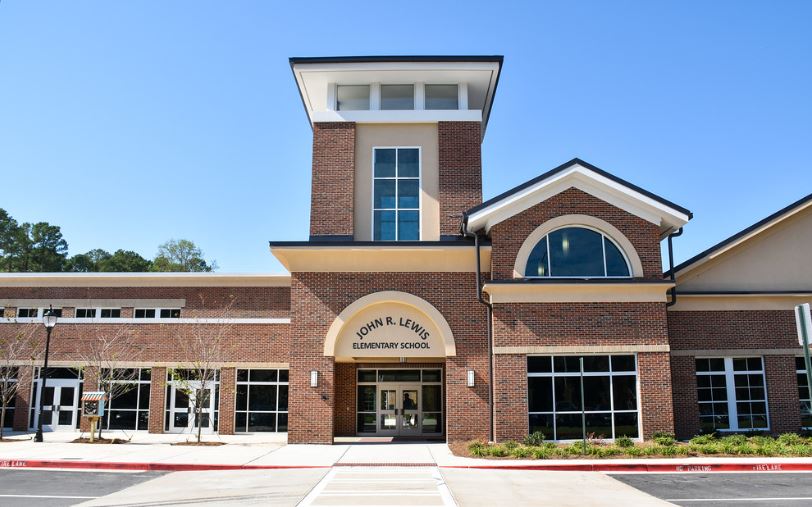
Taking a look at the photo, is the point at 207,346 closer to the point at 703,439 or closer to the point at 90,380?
the point at 90,380

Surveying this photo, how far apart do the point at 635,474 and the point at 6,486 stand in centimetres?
1401

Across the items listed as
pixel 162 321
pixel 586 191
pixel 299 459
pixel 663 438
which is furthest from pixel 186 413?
pixel 663 438

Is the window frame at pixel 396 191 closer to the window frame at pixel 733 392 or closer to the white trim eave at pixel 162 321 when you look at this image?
the white trim eave at pixel 162 321

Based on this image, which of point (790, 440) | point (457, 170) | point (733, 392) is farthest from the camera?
point (457, 170)

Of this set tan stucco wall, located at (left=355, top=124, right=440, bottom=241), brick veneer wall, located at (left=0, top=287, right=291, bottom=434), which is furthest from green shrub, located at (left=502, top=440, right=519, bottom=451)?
brick veneer wall, located at (left=0, top=287, right=291, bottom=434)

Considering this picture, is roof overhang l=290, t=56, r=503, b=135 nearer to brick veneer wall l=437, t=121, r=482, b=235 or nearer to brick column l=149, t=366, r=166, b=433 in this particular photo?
brick veneer wall l=437, t=121, r=482, b=235

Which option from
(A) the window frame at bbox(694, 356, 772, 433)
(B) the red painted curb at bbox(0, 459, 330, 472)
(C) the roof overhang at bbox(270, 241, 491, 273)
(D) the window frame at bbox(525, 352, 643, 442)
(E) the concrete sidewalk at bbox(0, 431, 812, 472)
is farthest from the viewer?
(A) the window frame at bbox(694, 356, 772, 433)

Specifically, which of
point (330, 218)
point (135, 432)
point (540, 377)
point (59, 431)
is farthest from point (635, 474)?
point (59, 431)

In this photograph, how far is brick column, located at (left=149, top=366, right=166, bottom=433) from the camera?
26.0 metres

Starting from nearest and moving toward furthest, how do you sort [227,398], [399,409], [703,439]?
[703,439], [399,409], [227,398]

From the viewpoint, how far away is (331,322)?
21.6 meters

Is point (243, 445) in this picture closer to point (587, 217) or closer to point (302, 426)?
point (302, 426)

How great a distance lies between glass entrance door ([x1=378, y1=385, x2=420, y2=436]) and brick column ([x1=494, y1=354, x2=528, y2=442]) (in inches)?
229

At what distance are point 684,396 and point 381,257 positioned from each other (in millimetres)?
11069
